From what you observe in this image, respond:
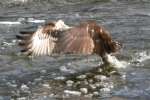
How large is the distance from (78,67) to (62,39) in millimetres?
1703

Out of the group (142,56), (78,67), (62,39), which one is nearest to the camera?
(62,39)

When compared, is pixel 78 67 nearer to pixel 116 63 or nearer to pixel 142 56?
pixel 116 63

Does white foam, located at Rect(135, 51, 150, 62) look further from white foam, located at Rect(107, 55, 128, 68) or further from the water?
white foam, located at Rect(107, 55, 128, 68)

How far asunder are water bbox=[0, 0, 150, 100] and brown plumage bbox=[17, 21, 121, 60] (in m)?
0.59

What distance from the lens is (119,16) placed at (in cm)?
1530

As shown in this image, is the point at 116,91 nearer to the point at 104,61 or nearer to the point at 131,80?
the point at 131,80

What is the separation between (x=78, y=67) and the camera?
35.2ft

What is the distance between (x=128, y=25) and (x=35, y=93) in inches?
209

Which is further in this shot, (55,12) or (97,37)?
(55,12)

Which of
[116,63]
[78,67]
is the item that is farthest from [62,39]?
[116,63]

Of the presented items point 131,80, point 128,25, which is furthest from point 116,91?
point 128,25

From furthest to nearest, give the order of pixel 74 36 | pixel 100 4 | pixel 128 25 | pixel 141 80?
pixel 100 4 < pixel 128 25 < pixel 141 80 < pixel 74 36

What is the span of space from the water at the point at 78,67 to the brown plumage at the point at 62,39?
591mm

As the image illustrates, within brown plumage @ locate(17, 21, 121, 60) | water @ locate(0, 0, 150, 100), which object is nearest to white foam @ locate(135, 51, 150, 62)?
water @ locate(0, 0, 150, 100)
